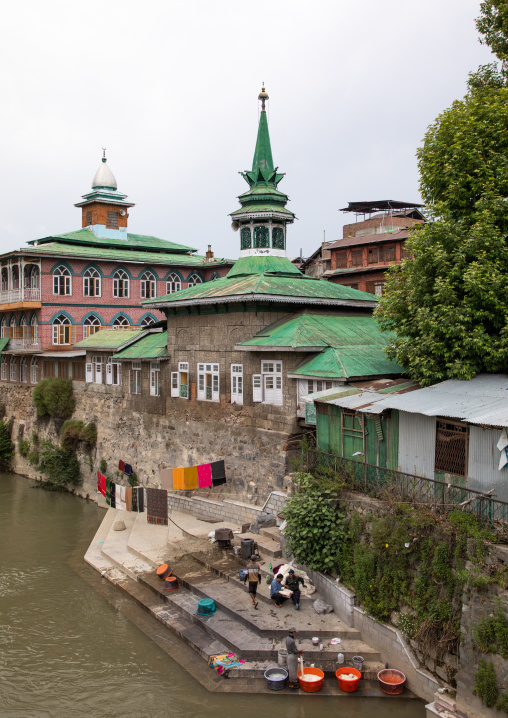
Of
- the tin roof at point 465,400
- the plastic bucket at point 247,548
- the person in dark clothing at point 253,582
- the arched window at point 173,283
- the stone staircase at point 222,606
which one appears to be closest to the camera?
the tin roof at point 465,400

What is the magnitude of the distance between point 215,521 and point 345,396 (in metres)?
8.16

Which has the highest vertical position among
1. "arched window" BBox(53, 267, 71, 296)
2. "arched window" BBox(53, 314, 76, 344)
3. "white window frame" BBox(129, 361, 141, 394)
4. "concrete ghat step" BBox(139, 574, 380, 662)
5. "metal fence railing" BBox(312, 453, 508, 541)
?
"arched window" BBox(53, 267, 71, 296)

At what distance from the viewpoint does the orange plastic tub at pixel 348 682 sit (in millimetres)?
12852

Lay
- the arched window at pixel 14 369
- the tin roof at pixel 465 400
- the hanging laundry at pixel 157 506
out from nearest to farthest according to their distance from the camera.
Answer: the tin roof at pixel 465 400 < the hanging laundry at pixel 157 506 < the arched window at pixel 14 369

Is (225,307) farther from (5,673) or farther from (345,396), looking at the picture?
(5,673)

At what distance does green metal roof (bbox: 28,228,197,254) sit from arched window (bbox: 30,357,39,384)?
25.6 ft

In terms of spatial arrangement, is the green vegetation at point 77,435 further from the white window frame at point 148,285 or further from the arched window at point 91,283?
the white window frame at point 148,285

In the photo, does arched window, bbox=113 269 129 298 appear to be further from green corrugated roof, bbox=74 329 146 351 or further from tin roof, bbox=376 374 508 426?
tin roof, bbox=376 374 508 426

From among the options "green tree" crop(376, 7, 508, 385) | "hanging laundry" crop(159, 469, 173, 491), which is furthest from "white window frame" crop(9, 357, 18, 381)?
"green tree" crop(376, 7, 508, 385)

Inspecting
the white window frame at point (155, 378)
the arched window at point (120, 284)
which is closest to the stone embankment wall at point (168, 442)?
the white window frame at point (155, 378)

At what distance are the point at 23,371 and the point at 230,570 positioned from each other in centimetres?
2608

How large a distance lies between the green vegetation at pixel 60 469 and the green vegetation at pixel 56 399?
1.89m

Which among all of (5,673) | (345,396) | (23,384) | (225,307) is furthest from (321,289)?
(23,384)

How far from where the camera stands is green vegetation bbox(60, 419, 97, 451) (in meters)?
31.0
